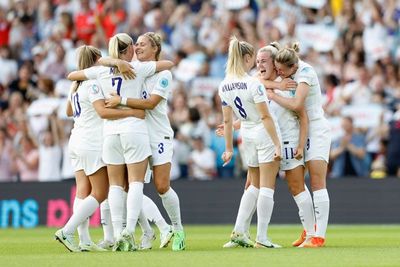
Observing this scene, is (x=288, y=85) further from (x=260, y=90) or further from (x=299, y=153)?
(x=299, y=153)

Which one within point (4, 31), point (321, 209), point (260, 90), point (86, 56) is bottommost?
point (321, 209)

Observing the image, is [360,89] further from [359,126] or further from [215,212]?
[215,212]

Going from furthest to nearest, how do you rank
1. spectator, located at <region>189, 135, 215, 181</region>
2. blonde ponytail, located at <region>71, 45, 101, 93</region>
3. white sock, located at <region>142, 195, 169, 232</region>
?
spectator, located at <region>189, 135, 215, 181</region> < white sock, located at <region>142, 195, 169, 232</region> < blonde ponytail, located at <region>71, 45, 101, 93</region>

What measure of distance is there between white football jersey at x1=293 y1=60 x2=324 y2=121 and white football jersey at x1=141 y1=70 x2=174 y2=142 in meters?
1.54

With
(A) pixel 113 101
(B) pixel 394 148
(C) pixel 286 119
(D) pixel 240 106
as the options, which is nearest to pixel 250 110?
(D) pixel 240 106

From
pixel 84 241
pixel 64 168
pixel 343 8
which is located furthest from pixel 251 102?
pixel 343 8

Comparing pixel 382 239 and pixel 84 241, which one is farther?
pixel 382 239

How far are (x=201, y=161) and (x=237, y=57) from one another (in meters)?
8.87

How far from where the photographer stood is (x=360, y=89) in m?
22.4

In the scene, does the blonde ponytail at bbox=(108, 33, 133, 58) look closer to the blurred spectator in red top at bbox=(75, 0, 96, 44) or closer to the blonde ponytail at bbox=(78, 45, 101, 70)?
the blonde ponytail at bbox=(78, 45, 101, 70)

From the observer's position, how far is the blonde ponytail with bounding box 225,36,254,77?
13781 mm

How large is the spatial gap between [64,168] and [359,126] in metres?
5.55

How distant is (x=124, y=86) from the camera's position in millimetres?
13609

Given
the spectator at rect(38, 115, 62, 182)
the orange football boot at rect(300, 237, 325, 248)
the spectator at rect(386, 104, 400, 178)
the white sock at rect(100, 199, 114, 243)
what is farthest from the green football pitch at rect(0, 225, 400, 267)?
the spectator at rect(38, 115, 62, 182)
